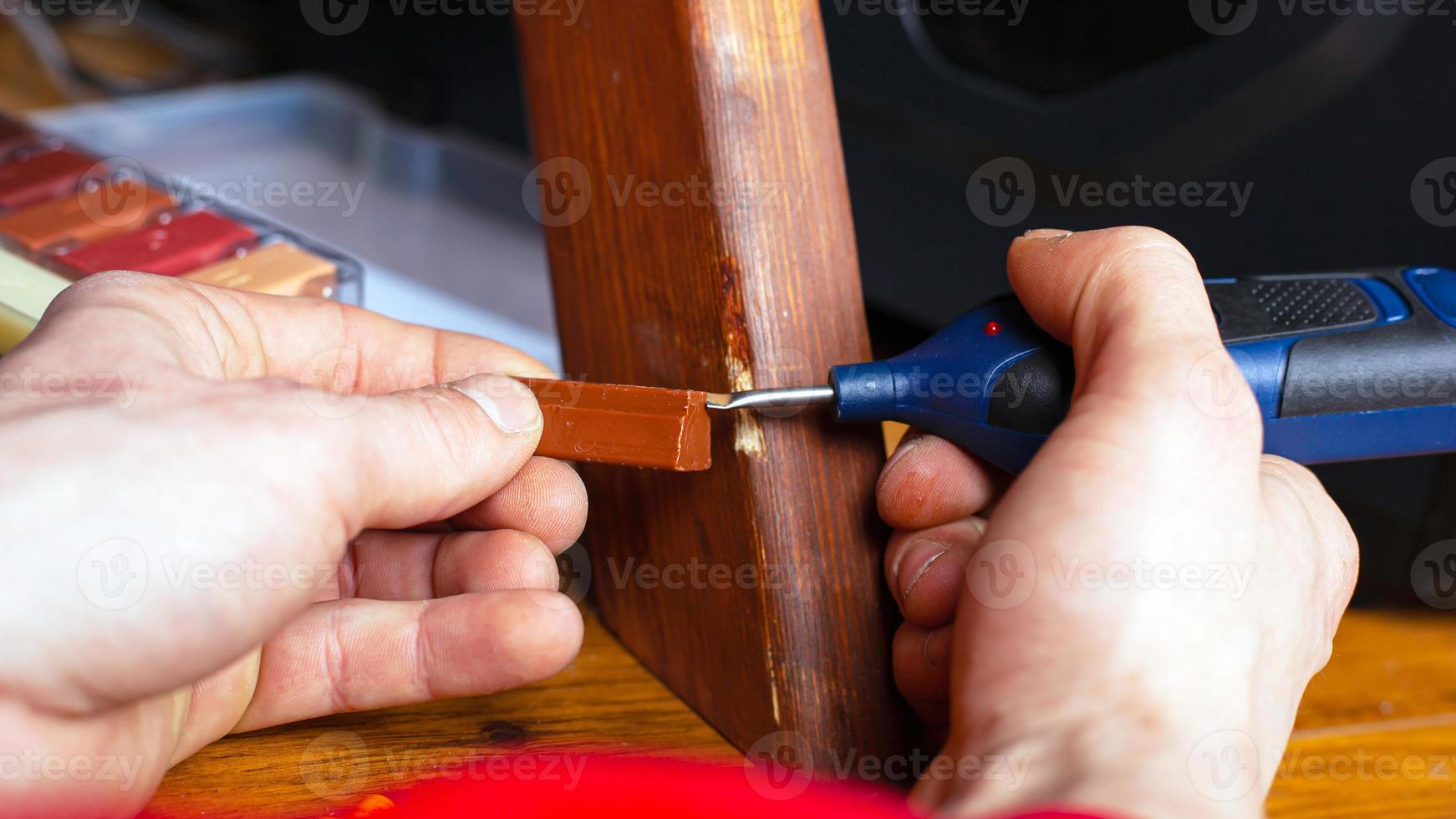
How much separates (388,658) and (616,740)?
13cm

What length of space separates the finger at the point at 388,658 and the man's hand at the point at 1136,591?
19 centimetres

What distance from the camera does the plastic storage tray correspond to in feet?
3.63

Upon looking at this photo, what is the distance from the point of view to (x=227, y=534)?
413mm

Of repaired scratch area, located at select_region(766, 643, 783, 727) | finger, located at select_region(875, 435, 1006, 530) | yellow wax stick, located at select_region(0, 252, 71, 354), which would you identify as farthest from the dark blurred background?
yellow wax stick, located at select_region(0, 252, 71, 354)

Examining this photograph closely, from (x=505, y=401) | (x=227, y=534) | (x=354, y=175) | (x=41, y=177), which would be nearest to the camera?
(x=227, y=534)

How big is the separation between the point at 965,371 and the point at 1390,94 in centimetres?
36

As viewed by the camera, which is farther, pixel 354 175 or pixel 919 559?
pixel 354 175

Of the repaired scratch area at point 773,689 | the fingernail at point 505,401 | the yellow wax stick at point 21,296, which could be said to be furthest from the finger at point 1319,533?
the yellow wax stick at point 21,296

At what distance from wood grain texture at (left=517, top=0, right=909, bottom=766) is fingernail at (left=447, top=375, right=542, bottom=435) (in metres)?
0.10

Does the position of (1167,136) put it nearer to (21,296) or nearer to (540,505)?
(540,505)

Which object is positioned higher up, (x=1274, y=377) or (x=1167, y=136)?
(x=1167, y=136)

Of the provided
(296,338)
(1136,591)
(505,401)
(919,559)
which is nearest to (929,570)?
(919,559)

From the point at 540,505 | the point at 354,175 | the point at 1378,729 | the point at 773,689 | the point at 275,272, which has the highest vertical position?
the point at 354,175

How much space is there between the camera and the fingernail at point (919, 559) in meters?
0.54
